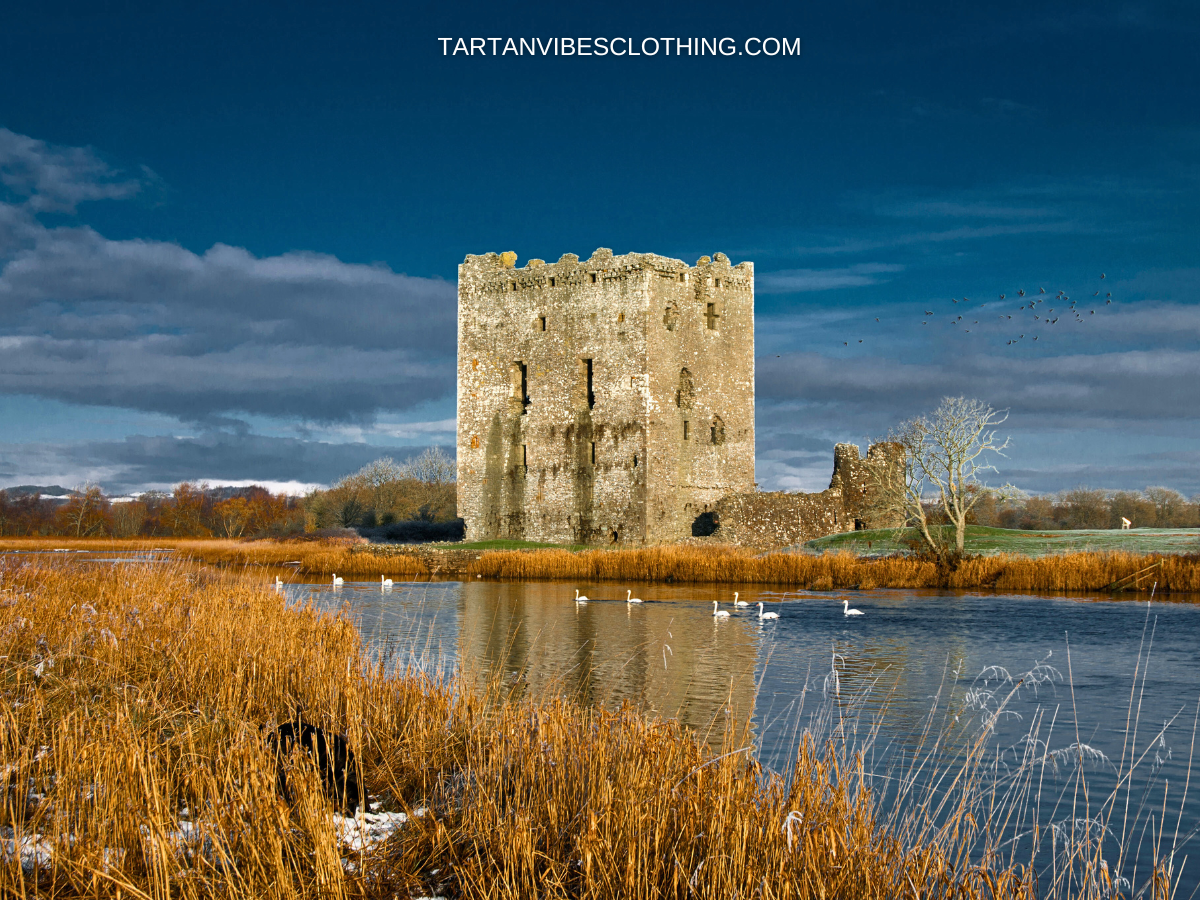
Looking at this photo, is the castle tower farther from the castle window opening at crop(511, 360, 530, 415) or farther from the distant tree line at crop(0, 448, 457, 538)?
the distant tree line at crop(0, 448, 457, 538)

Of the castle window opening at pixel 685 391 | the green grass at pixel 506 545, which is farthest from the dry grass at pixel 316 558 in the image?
the castle window opening at pixel 685 391

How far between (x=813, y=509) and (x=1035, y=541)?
6899mm

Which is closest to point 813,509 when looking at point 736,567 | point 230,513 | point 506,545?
point 736,567

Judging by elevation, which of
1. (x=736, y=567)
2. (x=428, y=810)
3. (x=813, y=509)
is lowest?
(x=428, y=810)

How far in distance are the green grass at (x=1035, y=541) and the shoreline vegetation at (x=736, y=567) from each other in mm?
1868

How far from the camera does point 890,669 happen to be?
10336 mm

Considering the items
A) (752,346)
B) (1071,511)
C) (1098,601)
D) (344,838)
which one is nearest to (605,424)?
(752,346)

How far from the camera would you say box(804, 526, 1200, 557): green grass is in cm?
2227

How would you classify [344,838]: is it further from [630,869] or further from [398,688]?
[398,688]

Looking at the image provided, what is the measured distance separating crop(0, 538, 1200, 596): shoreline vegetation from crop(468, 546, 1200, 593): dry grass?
0.02 metres

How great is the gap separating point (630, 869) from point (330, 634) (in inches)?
237

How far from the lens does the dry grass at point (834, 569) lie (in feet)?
61.5

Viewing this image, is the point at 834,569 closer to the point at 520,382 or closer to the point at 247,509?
the point at 520,382

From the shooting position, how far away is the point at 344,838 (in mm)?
4141
